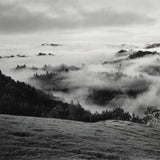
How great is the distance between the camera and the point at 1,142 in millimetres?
39844

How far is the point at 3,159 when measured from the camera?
33.9 metres

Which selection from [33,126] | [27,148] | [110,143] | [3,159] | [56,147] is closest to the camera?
[3,159]

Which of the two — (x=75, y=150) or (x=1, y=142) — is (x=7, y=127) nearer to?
(x=1, y=142)

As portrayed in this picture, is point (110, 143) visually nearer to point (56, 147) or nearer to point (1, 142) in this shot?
point (56, 147)

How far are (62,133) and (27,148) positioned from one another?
1304 cm

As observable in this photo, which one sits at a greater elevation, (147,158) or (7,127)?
(7,127)

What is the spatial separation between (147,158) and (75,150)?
28.4 feet

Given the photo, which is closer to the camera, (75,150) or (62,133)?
(75,150)

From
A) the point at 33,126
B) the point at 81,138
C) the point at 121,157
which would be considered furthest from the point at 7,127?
the point at 121,157

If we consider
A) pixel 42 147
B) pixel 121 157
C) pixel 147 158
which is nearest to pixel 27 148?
pixel 42 147

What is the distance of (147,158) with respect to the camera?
129 feet

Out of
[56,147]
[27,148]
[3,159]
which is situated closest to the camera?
[3,159]

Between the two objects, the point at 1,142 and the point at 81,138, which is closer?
the point at 1,142

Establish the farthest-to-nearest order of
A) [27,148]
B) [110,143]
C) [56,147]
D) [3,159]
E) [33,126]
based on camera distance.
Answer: [33,126] < [110,143] < [56,147] < [27,148] < [3,159]
